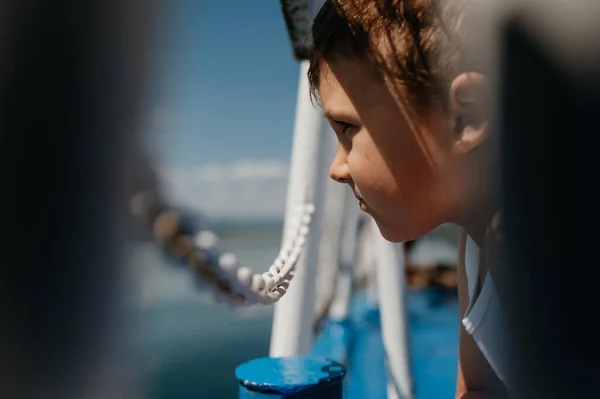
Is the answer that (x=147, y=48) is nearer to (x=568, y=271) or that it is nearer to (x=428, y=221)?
(x=568, y=271)

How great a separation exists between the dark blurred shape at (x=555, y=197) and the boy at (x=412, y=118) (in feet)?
0.23

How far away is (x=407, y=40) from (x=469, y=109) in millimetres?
59

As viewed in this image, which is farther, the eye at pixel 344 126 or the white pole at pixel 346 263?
the white pole at pixel 346 263

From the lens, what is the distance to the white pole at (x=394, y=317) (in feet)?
3.19

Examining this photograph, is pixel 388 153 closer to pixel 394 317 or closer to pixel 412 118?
pixel 412 118

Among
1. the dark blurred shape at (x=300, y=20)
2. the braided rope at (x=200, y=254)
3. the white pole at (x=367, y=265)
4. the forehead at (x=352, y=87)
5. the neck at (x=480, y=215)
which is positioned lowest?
the white pole at (x=367, y=265)

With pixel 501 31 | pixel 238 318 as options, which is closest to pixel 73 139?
pixel 501 31

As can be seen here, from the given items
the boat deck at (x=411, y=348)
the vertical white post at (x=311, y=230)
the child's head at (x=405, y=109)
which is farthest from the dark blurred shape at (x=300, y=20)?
the boat deck at (x=411, y=348)

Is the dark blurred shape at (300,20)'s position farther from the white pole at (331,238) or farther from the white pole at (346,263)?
the white pole at (346,263)

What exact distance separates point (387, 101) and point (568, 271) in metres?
0.18

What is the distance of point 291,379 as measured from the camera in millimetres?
466

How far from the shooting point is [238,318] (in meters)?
2.97

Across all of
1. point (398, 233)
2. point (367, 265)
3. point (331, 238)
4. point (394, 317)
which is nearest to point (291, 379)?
point (398, 233)

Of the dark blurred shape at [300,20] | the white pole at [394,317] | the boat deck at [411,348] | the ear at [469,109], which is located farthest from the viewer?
the boat deck at [411,348]
